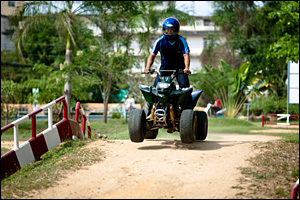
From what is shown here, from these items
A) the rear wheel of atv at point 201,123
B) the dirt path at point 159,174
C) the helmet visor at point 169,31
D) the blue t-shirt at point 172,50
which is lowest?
the dirt path at point 159,174

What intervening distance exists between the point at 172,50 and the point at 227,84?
21.1 m

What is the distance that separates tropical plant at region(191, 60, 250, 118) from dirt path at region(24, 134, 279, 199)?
2090 cm

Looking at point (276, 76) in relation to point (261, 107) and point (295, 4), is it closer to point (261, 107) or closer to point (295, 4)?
point (261, 107)

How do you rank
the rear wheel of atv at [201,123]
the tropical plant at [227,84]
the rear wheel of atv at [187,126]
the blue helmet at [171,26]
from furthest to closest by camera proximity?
the tropical plant at [227,84] → the rear wheel of atv at [201,123] → the blue helmet at [171,26] → the rear wheel of atv at [187,126]

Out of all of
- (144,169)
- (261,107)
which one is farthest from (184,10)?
(144,169)

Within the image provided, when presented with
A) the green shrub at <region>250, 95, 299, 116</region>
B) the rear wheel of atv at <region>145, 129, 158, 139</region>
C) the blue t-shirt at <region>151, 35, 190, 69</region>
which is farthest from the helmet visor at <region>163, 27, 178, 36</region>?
the green shrub at <region>250, 95, 299, 116</region>

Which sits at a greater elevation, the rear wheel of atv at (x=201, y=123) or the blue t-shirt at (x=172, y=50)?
the blue t-shirt at (x=172, y=50)

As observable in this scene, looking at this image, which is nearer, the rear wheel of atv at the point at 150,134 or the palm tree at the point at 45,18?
the rear wheel of atv at the point at 150,134

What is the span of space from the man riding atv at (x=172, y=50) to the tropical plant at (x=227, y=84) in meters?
19.8

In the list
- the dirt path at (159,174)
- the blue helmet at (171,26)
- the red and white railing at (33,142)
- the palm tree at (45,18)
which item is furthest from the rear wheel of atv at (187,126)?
the palm tree at (45,18)

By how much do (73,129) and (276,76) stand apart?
26.2 meters

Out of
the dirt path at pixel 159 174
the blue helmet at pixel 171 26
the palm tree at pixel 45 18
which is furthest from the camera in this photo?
the palm tree at pixel 45 18

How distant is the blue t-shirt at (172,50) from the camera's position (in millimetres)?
9195

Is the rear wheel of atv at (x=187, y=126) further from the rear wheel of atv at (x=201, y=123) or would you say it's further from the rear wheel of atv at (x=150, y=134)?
the rear wheel of atv at (x=150, y=134)
